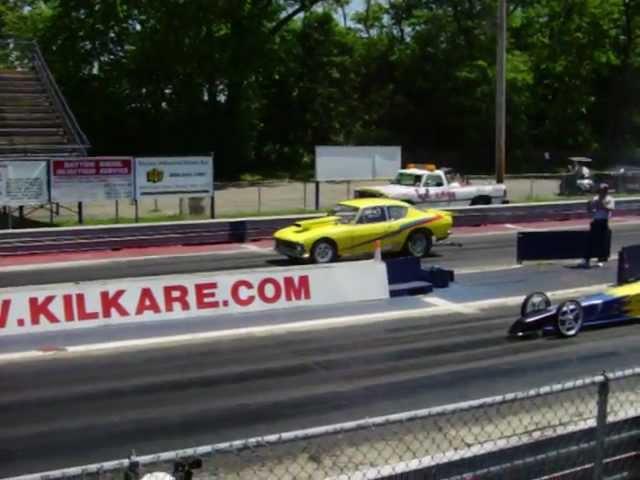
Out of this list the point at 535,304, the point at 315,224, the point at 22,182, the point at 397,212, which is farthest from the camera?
the point at 22,182

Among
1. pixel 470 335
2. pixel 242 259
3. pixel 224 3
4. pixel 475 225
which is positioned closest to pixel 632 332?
pixel 470 335

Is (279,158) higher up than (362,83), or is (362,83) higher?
(362,83)

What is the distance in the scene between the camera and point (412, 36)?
63.1m

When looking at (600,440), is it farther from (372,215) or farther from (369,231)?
(372,215)

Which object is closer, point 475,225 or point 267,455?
point 267,455

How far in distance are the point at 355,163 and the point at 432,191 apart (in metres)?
3.37

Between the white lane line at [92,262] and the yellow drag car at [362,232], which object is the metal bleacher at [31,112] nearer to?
the white lane line at [92,262]

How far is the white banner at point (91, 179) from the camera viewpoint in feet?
84.7

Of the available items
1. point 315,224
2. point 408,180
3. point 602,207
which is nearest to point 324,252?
point 315,224

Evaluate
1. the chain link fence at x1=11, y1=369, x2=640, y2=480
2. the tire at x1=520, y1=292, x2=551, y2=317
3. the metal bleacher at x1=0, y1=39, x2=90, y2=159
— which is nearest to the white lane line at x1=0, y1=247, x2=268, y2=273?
the metal bleacher at x1=0, y1=39, x2=90, y2=159

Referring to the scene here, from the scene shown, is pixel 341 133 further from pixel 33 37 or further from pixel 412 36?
pixel 33 37

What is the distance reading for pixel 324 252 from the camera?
19.8 m

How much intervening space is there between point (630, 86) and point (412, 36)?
52.1 feet

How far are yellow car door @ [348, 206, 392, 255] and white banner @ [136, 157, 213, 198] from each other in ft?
30.1
